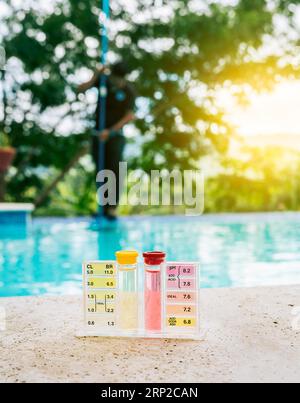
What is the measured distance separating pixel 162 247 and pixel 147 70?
3.50 metres

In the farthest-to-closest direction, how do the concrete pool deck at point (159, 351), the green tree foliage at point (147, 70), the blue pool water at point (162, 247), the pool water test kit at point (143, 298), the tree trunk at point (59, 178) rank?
the tree trunk at point (59, 178)
the green tree foliage at point (147, 70)
the blue pool water at point (162, 247)
the pool water test kit at point (143, 298)
the concrete pool deck at point (159, 351)

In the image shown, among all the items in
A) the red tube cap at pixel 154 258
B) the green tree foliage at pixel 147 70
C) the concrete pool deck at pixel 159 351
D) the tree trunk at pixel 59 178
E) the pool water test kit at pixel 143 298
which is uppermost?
the green tree foliage at pixel 147 70

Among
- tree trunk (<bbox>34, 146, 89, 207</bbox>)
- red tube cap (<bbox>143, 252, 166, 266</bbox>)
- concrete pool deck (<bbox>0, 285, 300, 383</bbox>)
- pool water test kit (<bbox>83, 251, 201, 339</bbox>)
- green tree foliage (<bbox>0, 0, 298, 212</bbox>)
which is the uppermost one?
green tree foliage (<bbox>0, 0, 298, 212</bbox>)

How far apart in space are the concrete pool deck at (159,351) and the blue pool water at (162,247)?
75 cm

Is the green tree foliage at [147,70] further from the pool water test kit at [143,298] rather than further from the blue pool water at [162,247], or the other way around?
the pool water test kit at [143,298]

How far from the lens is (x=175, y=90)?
720cm

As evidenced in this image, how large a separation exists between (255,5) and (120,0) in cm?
152

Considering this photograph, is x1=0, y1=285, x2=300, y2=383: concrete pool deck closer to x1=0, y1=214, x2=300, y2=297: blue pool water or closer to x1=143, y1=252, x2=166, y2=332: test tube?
x1=143, y1=252, x2=166, y2=332: test tube

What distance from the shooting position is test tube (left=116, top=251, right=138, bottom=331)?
1709mm

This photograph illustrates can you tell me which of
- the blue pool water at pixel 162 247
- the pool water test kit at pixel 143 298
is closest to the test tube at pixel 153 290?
the pool water test kit at pixel 143 298

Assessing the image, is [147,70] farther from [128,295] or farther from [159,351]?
[159,351]

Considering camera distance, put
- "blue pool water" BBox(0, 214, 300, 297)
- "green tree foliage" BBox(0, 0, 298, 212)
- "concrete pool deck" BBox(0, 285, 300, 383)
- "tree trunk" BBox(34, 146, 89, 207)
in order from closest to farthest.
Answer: "concrete pool deck" BBox(0, 285, 300, 383), "blue pool water" BBox(0, 214, 300, 297), "green tree foliage" BBox(0, 0, 298, 212), "tree trunk" BBox(34, 146, 89, 207)

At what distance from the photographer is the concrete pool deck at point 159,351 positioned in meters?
1.40

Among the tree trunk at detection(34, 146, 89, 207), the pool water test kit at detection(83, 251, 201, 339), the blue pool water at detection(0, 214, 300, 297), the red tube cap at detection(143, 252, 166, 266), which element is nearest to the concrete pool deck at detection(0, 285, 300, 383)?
the pool water test kit at detection(83, 251, 201, 339)
